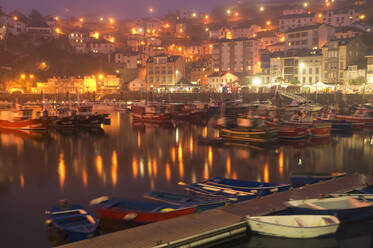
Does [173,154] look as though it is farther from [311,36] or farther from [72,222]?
[311,36]

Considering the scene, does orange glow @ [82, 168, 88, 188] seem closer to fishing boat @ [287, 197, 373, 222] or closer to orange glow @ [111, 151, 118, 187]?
orange glow @ [111, 151, 118, 187]

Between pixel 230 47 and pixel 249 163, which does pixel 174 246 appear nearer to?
pixel 249 163

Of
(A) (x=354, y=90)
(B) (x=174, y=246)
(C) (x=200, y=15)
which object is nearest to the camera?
(B) (x=174, y=246)

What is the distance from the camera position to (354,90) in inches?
2515

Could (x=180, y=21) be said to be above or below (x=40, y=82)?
above

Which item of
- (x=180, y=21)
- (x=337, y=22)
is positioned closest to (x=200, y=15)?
(x=180, y=21)

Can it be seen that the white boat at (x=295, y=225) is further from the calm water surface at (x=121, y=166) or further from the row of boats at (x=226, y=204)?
the calm water surface at (x=121, y=166)

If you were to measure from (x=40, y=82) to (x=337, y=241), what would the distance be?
93287 mm

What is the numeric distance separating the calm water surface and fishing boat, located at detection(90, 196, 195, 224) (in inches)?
77.3

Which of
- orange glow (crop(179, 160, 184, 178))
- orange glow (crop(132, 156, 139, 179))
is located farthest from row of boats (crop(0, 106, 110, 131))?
orange glow (crop(179, 160, 184, 178))

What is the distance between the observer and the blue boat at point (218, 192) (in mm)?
13766

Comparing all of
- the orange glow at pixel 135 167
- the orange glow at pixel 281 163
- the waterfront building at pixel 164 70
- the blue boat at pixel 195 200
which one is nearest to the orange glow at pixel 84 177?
the orange glow at pixel 135 167

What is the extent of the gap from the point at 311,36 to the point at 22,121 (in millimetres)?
62327

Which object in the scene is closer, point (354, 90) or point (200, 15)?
point (354, 90)
